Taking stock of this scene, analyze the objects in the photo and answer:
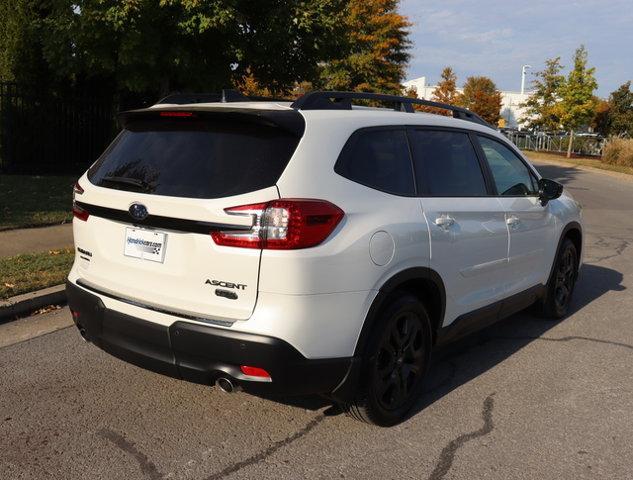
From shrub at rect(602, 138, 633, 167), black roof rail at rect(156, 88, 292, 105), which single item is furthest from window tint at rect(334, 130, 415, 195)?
shrub at rect(602, 138, 633, 167)

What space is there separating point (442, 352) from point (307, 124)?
2419 millimetres

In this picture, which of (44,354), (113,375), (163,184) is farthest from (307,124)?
(44,354)

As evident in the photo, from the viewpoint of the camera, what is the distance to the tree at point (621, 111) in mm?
53938

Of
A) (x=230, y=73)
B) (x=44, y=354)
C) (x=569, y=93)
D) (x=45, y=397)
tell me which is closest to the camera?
(x=45, y=397)

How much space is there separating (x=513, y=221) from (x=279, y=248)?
2322 mm

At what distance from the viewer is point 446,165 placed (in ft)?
13.1

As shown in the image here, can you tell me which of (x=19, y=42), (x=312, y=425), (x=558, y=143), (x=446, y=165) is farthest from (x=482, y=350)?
(x=558, y=143)

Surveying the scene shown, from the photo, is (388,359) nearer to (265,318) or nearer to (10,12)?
(265,318)

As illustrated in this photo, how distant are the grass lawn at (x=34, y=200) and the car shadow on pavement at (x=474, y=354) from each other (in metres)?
6.36

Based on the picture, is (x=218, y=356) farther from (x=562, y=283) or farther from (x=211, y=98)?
(x=562, y=283)

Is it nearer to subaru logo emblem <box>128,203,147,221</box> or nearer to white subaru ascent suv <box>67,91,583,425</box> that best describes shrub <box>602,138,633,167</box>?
white subaru ascent suv <box>67,91,583,425</box>

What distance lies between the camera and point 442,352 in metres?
4.77

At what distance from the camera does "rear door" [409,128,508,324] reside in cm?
370

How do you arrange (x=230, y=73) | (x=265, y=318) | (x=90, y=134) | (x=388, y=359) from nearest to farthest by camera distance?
(x=265, y=318) → (x=388, y=359) → (x=230, y=73) → (x=90, y=134)
